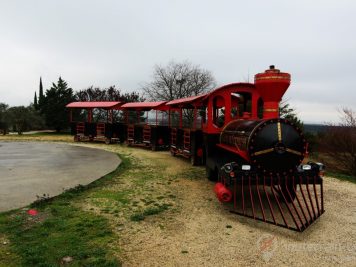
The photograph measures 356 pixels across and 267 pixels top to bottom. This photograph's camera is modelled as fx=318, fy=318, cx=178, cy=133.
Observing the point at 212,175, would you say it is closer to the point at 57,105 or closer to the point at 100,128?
the point at 100,128

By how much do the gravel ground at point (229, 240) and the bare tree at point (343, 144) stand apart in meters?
7.75

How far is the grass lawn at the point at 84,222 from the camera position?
444 centimetres

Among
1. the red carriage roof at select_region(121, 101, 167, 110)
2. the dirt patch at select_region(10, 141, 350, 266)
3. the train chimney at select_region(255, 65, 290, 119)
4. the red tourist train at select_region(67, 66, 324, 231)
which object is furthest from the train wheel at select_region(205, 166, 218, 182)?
the red carriage roof at select_region(121, 101, 167, 110)

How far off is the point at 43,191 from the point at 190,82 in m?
32.6

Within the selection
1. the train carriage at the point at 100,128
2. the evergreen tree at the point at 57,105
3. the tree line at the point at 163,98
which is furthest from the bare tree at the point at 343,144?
the evergreen tree at the point at 57,105

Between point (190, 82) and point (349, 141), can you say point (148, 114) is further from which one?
point (190, 82)

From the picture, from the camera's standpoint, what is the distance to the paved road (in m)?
7.59

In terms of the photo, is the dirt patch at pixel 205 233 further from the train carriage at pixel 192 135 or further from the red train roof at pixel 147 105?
the red train roof at pixel 147 105

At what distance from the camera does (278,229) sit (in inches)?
224

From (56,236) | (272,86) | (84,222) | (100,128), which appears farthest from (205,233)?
(100,128)

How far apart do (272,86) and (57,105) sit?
30291 mm

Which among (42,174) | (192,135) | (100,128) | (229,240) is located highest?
(100,128)

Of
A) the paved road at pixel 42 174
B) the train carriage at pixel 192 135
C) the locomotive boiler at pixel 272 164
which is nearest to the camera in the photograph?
the locomotive boiler at pixel 272 164

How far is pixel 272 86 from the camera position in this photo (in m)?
6.88
